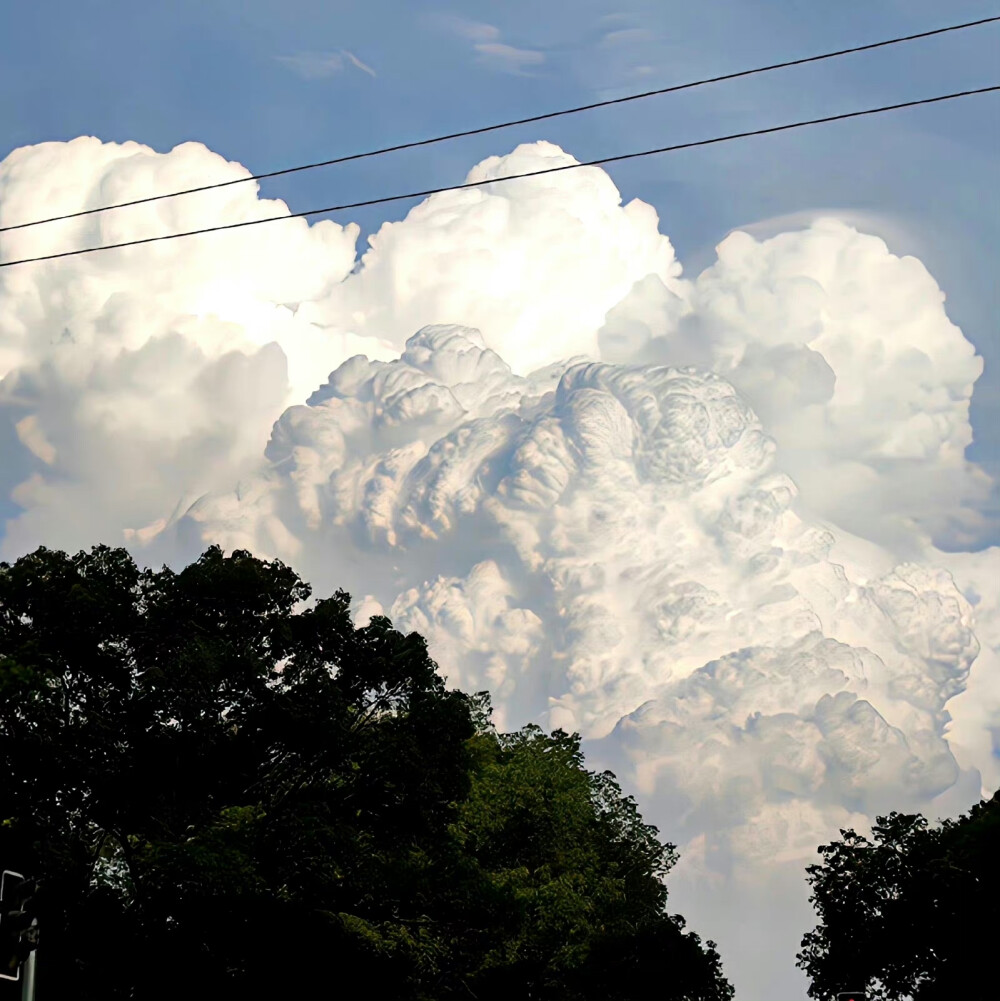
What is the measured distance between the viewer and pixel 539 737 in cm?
7825

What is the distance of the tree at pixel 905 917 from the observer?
231 feet

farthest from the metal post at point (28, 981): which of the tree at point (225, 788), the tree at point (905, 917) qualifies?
the tree at point (905, 917)

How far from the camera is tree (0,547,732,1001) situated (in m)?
50.2

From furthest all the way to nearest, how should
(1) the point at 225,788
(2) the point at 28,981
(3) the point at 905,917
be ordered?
1. (3) the point at 905,917
2. (1) the point at 225,788
3. (2) the point at 28,981

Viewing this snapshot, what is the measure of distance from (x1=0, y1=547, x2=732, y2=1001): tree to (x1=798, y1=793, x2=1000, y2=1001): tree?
2394cm

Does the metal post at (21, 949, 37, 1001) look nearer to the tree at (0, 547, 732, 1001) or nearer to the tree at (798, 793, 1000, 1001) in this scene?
the tree at (0, 547, 732, 1001)

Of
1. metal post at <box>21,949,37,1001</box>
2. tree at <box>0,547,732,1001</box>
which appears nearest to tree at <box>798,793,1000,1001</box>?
tree at <box>0,547,732,1001</box>

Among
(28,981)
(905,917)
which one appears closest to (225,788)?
(28,981)

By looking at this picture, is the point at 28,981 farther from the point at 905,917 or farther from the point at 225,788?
the point at 905,917

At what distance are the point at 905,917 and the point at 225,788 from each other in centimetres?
3967

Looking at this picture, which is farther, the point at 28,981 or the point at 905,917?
the point at 905,917

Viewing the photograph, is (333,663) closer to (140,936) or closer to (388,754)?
(388,754)

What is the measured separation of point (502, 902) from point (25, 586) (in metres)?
19.9

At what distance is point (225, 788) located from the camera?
170 ft
